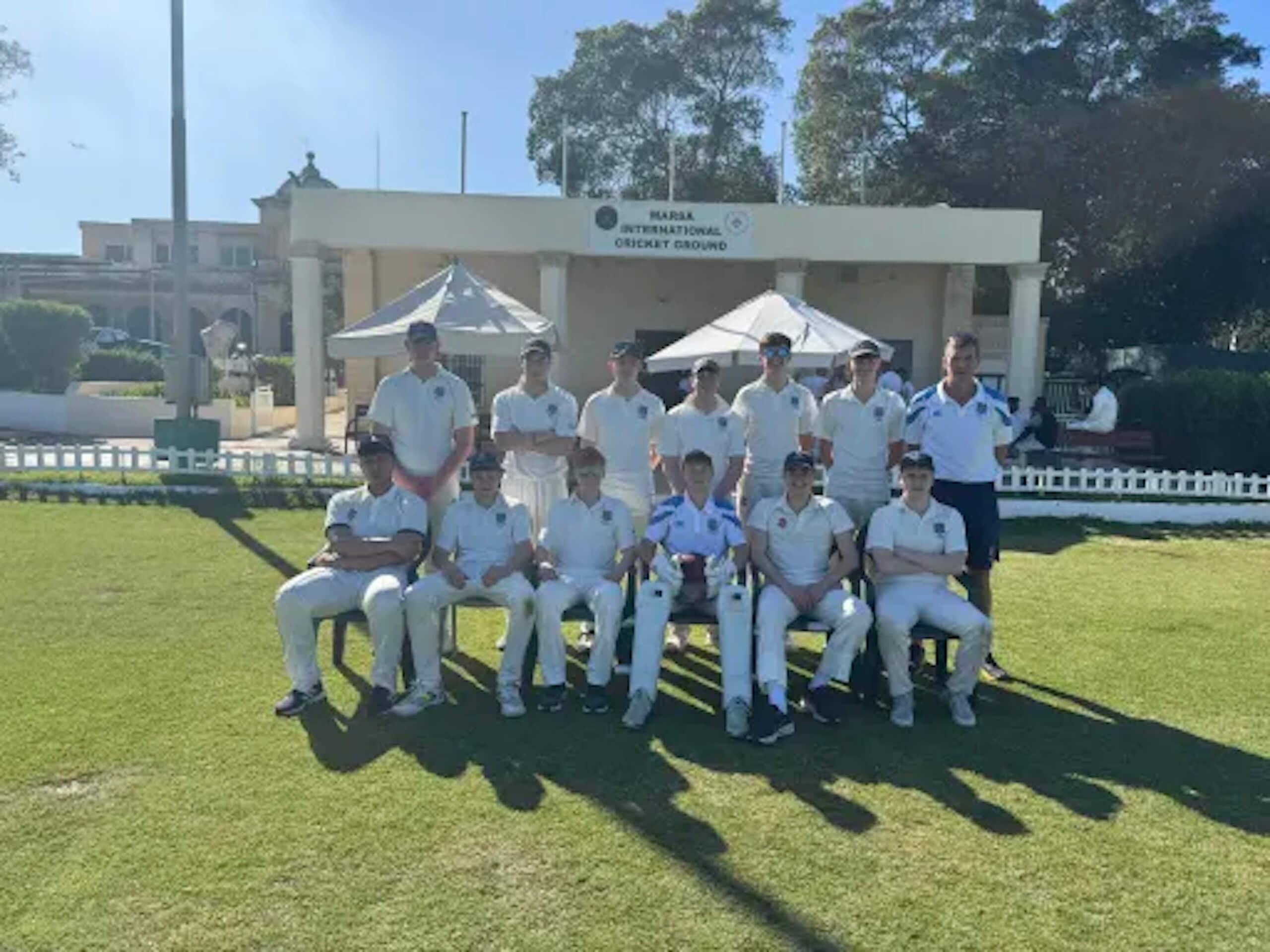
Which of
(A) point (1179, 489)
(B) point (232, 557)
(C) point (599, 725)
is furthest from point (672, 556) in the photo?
(A) point (1179, 489)

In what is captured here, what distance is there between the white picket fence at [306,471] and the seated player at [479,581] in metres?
6.69

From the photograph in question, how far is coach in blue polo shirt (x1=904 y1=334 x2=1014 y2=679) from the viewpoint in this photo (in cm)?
547

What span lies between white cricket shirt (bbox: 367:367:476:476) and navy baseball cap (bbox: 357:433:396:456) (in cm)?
23

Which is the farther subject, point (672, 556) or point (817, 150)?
point (817, 150)

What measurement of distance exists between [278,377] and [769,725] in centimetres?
2912

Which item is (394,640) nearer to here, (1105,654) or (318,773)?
(318,773)

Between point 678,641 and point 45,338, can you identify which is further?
point 45,338

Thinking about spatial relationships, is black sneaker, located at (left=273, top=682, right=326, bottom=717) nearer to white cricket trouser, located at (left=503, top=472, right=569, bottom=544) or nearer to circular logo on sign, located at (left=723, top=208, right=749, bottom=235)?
white cricket trouser, located at (left=503, top=472, right=569, bottom=544)

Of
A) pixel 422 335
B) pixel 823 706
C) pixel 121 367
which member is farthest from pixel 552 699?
pixel 121 367

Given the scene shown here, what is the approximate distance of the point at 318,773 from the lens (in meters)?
4.14

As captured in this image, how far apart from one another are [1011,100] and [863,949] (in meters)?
29.9

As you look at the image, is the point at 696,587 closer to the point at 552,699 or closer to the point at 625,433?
the point at 552,699

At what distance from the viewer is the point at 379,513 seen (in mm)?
5316

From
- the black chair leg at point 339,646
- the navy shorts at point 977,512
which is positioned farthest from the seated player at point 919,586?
the black chair leg at point 339,646
